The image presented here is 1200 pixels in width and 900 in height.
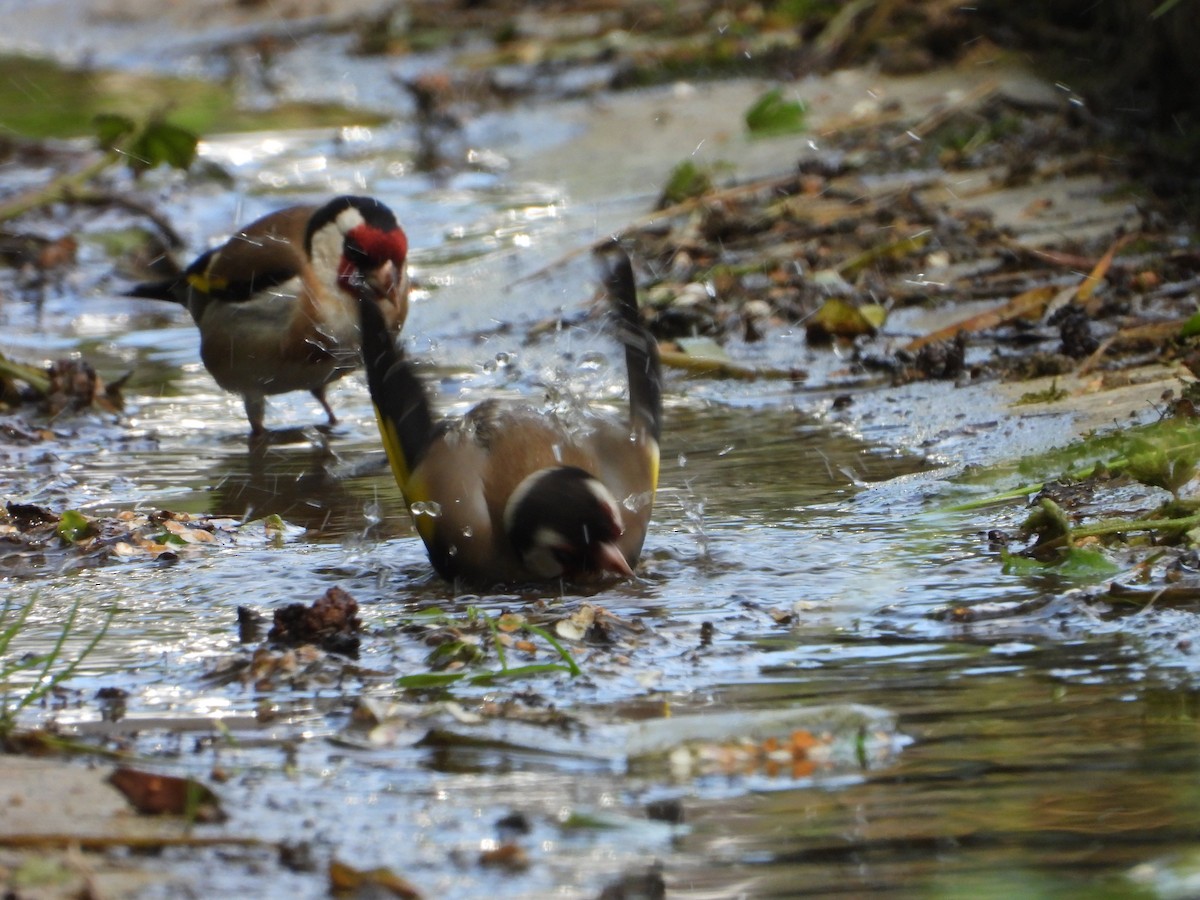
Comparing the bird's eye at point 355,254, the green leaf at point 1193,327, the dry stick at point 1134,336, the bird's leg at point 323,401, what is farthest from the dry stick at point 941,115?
the green leaf at point 1193,327

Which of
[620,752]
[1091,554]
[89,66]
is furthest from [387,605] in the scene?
[89,66]

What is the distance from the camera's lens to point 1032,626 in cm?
378

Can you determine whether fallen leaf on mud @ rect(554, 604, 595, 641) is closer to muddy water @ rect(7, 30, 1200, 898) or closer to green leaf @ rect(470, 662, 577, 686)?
muddy water @ rect(7, 30, 1200, 898)

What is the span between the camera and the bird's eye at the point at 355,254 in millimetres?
6824

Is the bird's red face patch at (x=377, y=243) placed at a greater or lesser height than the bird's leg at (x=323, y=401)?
greater

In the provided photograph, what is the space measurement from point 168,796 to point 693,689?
41.8 inches

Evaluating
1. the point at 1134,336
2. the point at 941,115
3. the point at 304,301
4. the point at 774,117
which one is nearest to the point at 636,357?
the point at 1134,336

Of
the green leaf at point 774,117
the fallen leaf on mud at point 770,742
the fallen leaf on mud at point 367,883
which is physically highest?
the green leaf at point 774,117

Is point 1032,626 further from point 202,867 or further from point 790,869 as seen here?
point 202,867

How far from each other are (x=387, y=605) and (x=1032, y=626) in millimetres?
1492

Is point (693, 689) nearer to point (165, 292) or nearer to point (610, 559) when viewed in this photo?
point (610, 559)

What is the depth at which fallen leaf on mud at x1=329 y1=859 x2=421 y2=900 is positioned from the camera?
8.49ft

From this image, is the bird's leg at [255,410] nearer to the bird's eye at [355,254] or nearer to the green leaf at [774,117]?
the bird's eye at [355,254]

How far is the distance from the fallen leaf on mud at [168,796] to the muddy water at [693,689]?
0.18 feet
